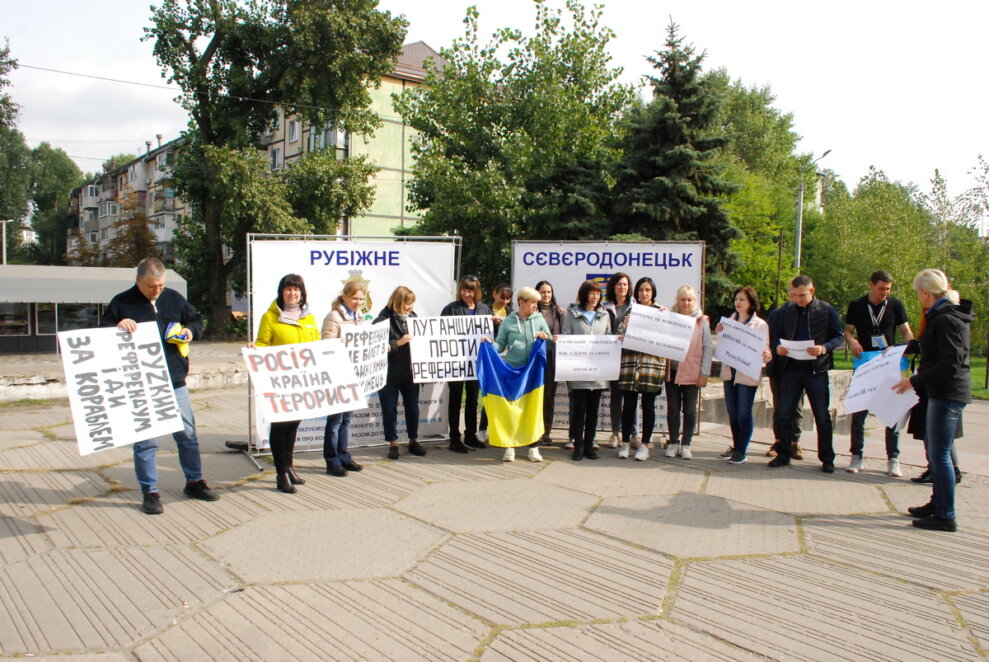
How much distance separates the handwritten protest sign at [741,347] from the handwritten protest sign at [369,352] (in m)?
3.48

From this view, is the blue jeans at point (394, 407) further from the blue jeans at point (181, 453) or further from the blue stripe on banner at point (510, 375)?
the blue jeans at point (181, 453)

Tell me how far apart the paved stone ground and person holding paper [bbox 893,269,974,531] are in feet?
0.79

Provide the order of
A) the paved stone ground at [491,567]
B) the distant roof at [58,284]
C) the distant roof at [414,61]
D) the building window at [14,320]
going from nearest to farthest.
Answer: the paved stone ground at [491,567], the distant roof at [58,284], the building window at [14,320], the distant roof at [414,61]

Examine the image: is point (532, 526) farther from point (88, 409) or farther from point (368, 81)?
point (368, 81)

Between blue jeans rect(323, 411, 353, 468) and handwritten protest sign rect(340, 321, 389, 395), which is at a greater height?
handwritten protest sign rect(340, 321, 389, 395)

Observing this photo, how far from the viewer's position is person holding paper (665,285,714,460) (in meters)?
7.43

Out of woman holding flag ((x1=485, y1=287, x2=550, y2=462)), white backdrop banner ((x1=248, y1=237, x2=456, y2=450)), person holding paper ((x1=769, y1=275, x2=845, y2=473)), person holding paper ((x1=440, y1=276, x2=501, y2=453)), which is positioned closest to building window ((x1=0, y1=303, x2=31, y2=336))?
white backdrop banner ((x1=248, y1=237, x2=456, y2=450))

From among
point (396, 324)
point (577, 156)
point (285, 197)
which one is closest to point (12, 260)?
point (285, 197)

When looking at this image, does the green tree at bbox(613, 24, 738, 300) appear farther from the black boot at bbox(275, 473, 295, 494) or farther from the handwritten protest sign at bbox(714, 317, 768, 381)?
the black boot at bbox(275, 473, 295, 494)

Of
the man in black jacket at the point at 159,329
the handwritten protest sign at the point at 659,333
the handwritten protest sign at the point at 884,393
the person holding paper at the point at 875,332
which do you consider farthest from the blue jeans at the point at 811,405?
the man in black jacket at the point at 159,329

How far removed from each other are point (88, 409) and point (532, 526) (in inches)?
133

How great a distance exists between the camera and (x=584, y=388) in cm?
746

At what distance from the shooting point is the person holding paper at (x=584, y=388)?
24.8 ft

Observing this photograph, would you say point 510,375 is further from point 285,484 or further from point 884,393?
point 884,393
